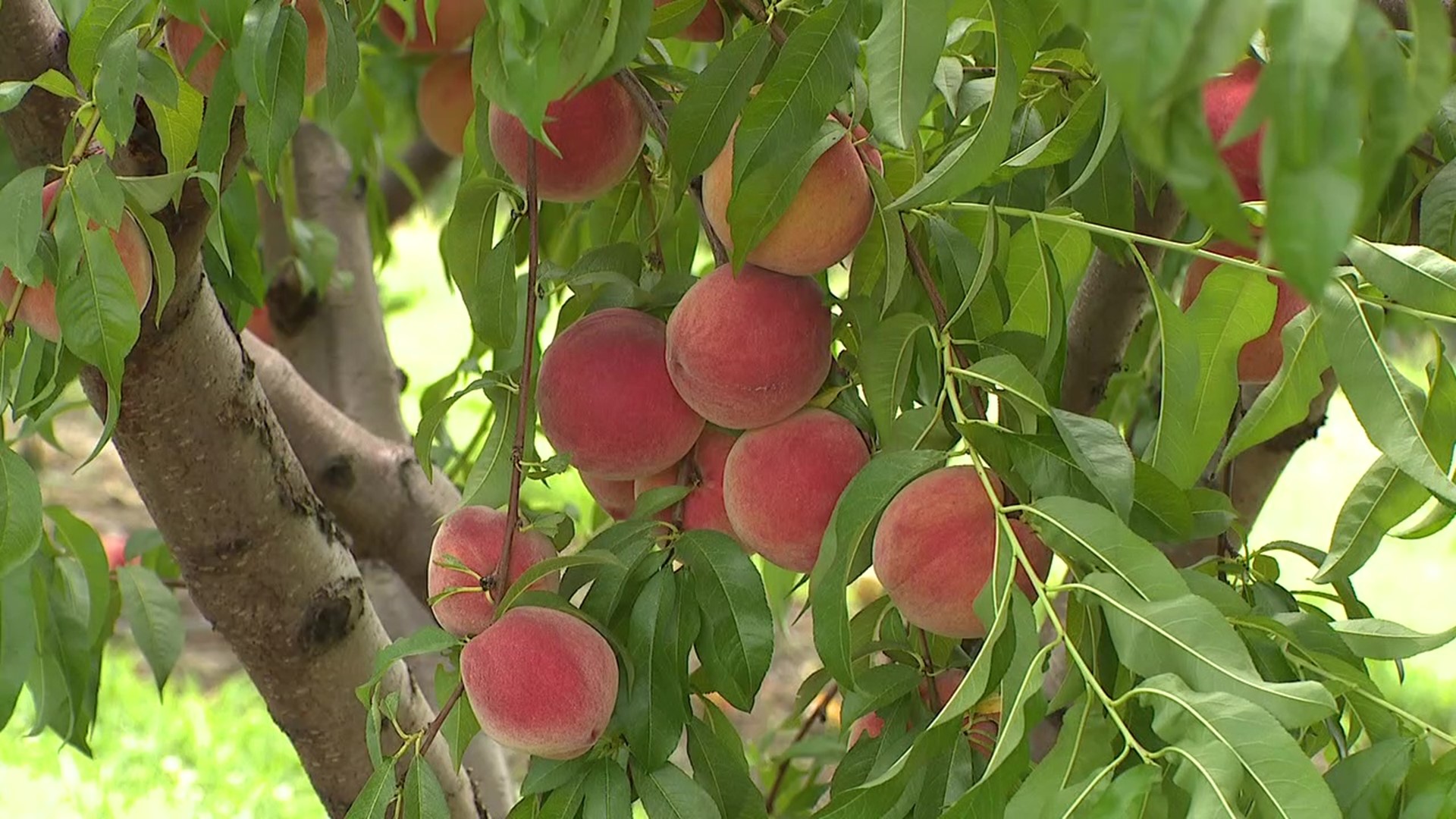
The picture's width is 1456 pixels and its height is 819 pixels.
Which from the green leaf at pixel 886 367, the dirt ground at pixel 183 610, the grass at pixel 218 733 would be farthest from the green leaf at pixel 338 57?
the dirt ground at pixel 183 610

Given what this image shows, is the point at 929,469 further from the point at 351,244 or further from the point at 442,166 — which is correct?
the point at 442,166

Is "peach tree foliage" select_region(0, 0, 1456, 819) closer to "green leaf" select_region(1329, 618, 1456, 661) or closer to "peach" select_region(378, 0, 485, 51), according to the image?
"green leaf" select_region(1329, 618, 1456, 661)

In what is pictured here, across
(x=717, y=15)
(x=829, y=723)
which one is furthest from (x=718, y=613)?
(x=829, y=723)

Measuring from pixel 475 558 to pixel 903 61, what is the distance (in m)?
0.29

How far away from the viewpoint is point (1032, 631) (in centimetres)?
46

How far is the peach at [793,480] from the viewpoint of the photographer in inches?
22.5

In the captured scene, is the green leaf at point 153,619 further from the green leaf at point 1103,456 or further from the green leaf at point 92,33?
the green leaf at point 1103,456

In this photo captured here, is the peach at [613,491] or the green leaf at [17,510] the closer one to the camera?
the green leaf at [17,510]

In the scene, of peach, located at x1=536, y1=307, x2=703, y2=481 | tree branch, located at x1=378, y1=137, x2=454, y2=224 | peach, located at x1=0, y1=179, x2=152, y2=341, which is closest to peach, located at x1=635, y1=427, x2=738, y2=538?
peach, located at x1=536, y1=307, x2=703, y2=481

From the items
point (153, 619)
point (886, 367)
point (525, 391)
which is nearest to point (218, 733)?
point (153, 619)

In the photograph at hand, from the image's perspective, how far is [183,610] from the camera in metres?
2.81

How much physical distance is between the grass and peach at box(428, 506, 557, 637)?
1.56 ft

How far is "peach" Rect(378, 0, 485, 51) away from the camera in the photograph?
1018 millimetres

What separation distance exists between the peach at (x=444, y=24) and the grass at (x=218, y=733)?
264 mm
